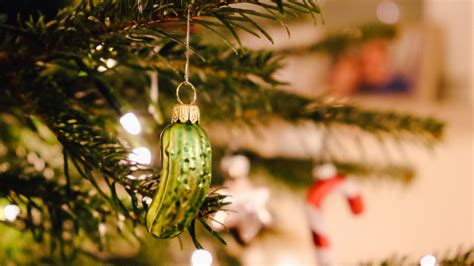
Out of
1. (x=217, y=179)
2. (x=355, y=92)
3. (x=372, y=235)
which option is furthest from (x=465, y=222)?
(x=217, y=179)

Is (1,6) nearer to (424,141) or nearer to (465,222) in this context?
(424,141)

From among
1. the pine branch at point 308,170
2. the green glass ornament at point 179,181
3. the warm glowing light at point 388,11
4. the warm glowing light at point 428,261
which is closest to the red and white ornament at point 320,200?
the pine branch at point 308,170

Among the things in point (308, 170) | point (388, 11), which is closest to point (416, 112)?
point (388, 11)

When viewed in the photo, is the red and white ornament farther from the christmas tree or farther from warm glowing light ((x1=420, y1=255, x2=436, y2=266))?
warm glowing light ((x1=420, y1=255, x2=436, y2=266))

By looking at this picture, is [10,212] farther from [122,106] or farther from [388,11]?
[388,11]

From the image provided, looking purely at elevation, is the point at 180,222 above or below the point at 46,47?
below

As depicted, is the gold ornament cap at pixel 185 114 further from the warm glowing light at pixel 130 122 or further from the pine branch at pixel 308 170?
the pine branch at pixel 308 170
